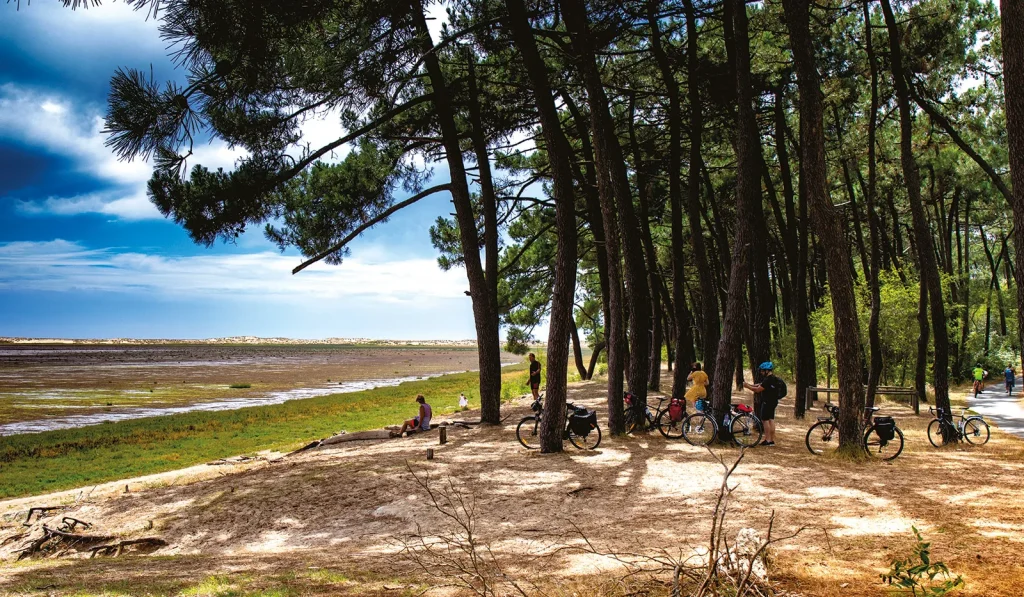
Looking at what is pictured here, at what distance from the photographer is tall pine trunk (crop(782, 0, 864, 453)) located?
33.3 feet

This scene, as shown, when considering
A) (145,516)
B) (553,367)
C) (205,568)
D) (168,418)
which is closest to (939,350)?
(553,367)

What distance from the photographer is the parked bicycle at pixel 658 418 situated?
1292cm

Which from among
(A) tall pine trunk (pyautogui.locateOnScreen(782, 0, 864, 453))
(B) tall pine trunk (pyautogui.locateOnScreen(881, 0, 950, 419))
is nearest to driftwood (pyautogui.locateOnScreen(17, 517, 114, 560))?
(A) tall pine trunk (pyautogui.locateOnScreen(782, 0, 864, 453))

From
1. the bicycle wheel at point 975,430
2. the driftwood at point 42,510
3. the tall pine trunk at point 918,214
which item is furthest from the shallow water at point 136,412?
the bicycle wheel at point 975,430

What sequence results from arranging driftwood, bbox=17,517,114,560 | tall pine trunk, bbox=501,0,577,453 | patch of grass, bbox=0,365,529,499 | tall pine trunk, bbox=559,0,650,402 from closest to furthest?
driftwood, bbox=17,517,114,560
tall pine trunk, bbox=501,0,577,453
tall pine trunk, bbox=559,0,650,402
patch of grass, bbox=0,365,529,499

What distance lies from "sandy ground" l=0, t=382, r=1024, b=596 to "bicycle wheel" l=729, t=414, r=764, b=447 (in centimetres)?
37

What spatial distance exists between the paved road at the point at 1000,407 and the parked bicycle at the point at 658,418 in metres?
7.97

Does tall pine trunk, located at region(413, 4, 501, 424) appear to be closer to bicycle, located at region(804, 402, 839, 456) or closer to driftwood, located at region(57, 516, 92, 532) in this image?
bicycle, located at region(804, 402, 839, 456)

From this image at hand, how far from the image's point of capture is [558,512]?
773 cm

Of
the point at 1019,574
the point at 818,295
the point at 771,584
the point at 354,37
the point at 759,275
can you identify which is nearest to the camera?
the point at 771,584

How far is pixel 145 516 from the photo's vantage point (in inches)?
396

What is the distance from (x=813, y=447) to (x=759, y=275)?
6.37 meters

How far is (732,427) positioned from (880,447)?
226 cm

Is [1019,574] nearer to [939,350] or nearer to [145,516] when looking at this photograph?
[939,350]
